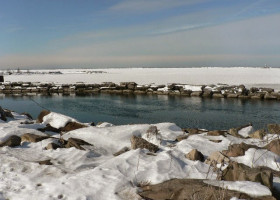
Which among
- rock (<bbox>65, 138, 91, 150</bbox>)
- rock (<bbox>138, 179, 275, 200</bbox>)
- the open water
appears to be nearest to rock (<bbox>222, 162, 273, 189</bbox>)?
rock (<bbox>138, 179, 275, 200</bbox>)

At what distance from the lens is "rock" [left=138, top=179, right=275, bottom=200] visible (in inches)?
128

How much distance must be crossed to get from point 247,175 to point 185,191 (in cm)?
87

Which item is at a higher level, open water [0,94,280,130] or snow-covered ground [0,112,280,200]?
snow-covered ground [0,112,280,200]

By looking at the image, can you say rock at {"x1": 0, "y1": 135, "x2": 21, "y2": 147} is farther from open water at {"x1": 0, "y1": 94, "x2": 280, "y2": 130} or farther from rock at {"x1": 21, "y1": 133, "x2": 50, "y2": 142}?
open water at {"x1": 0, "y1": 94, "x2": 280, "y2": 130}

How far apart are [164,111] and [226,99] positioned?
8.29 m

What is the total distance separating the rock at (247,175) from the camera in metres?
3.54

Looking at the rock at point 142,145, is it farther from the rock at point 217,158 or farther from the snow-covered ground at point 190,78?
the snow-covered ground at point 190,78

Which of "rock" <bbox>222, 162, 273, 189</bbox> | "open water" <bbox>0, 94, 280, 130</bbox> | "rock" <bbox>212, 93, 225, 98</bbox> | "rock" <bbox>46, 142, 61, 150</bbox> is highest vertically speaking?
"rock" <bbox>222, 162, 273, 189</bbox>

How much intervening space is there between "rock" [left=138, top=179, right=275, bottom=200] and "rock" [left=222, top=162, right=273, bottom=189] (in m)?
0.39

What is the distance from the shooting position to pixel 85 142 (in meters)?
6.00

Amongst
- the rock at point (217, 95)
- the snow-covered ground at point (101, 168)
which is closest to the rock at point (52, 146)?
the snow-covered ground at point (101, 168)

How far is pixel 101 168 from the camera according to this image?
174 inches

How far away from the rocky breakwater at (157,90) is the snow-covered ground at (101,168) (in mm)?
20140

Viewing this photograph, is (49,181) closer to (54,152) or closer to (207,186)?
(54,152)
